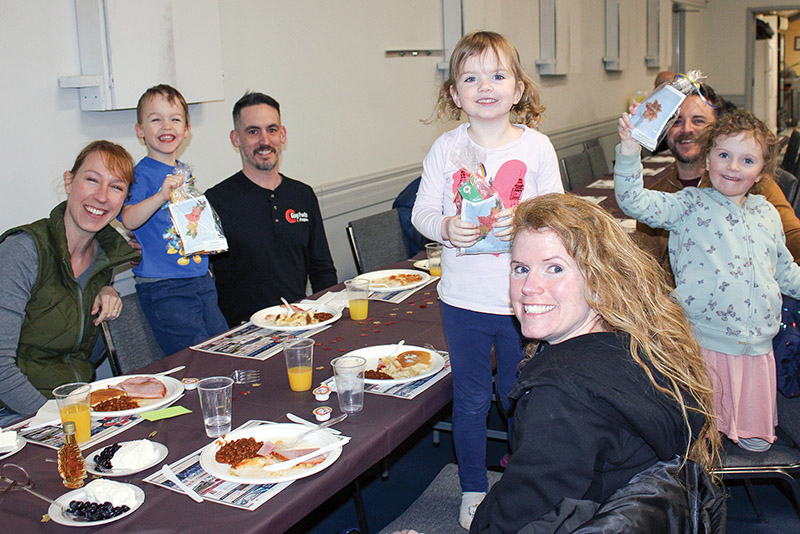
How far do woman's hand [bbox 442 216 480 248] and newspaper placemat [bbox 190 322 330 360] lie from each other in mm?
672

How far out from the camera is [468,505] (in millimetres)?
2221

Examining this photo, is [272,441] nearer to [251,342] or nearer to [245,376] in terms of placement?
[245,376]

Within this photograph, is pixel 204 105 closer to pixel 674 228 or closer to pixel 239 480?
pixel 674 228

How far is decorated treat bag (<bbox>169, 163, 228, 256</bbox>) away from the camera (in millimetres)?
2459

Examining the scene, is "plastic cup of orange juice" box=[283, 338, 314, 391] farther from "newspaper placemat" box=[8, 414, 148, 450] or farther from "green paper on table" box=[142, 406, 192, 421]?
"newspaper placemat" box=[8, 414, 148, 450]

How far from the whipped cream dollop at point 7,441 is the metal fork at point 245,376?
0.58m

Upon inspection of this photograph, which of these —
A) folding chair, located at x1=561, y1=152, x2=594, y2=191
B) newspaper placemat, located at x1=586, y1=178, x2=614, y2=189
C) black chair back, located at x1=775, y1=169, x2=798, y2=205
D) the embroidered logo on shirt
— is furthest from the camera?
folding chair, located at x1=561, y1=152, x2=594, y2=191

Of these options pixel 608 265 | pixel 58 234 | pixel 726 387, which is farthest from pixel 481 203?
pixel 58 234

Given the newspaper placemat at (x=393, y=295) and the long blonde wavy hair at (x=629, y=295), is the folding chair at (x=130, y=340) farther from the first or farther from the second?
the long blonde wavy hair at (x=629, y=295)

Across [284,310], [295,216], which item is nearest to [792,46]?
[295,216]

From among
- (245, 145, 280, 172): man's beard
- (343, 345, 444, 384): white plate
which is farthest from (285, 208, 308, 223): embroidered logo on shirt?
(343, 345, 444, 384): white plate

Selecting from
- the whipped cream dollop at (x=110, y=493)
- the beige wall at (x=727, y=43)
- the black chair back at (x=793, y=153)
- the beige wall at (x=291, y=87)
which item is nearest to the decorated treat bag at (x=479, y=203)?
the whipped cream dollop at (x=110, y=493)

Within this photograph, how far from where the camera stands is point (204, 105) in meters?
3.79

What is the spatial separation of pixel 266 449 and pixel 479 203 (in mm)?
919
